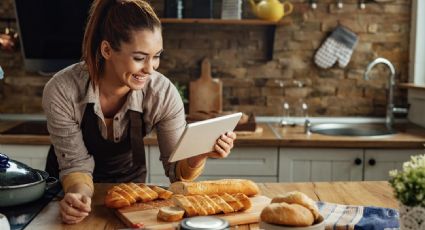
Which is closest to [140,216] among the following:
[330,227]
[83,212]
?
[83,212]

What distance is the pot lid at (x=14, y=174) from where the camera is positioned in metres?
1.61

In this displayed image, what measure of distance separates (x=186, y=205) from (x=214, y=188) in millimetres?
191

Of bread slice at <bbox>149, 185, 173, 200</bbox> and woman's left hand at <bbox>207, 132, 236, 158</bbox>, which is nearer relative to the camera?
bread slice at <bbox>149, 185, 173, 200</bbox>

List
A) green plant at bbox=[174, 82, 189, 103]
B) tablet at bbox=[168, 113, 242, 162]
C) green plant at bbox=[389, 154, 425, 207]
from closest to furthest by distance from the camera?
1. green plant at bbox=[389, 154, 425, 207]
2. tablet at bbox=[168, 113, 242, 162]
3. green plant at bbox=[174, 82, 189, 103]

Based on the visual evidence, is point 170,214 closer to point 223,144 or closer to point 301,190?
point 223,144

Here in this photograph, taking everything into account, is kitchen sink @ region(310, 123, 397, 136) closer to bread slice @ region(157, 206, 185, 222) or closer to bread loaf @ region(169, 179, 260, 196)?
bread loaf @ region(169, 179, 260, 196)

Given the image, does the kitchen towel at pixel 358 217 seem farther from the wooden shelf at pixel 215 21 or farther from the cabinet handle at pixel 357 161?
the wooden shelf at pixel 215 21

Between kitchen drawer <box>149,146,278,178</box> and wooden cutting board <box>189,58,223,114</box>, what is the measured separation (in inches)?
23.7

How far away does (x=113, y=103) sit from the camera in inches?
81.9

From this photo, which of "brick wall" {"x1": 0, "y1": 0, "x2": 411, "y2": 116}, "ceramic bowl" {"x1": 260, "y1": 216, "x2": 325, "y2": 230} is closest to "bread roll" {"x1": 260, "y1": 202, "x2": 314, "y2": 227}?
"ceramic bowl" {"x1": 260, "y1": 216, "x2": 325, "y2": 230}

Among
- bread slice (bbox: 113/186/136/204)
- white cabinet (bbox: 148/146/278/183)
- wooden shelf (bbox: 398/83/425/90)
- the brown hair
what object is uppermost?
the brown hair

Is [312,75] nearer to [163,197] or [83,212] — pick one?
[163,197]

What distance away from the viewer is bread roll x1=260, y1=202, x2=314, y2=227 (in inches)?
49.1

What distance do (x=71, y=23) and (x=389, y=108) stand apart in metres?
2.06
